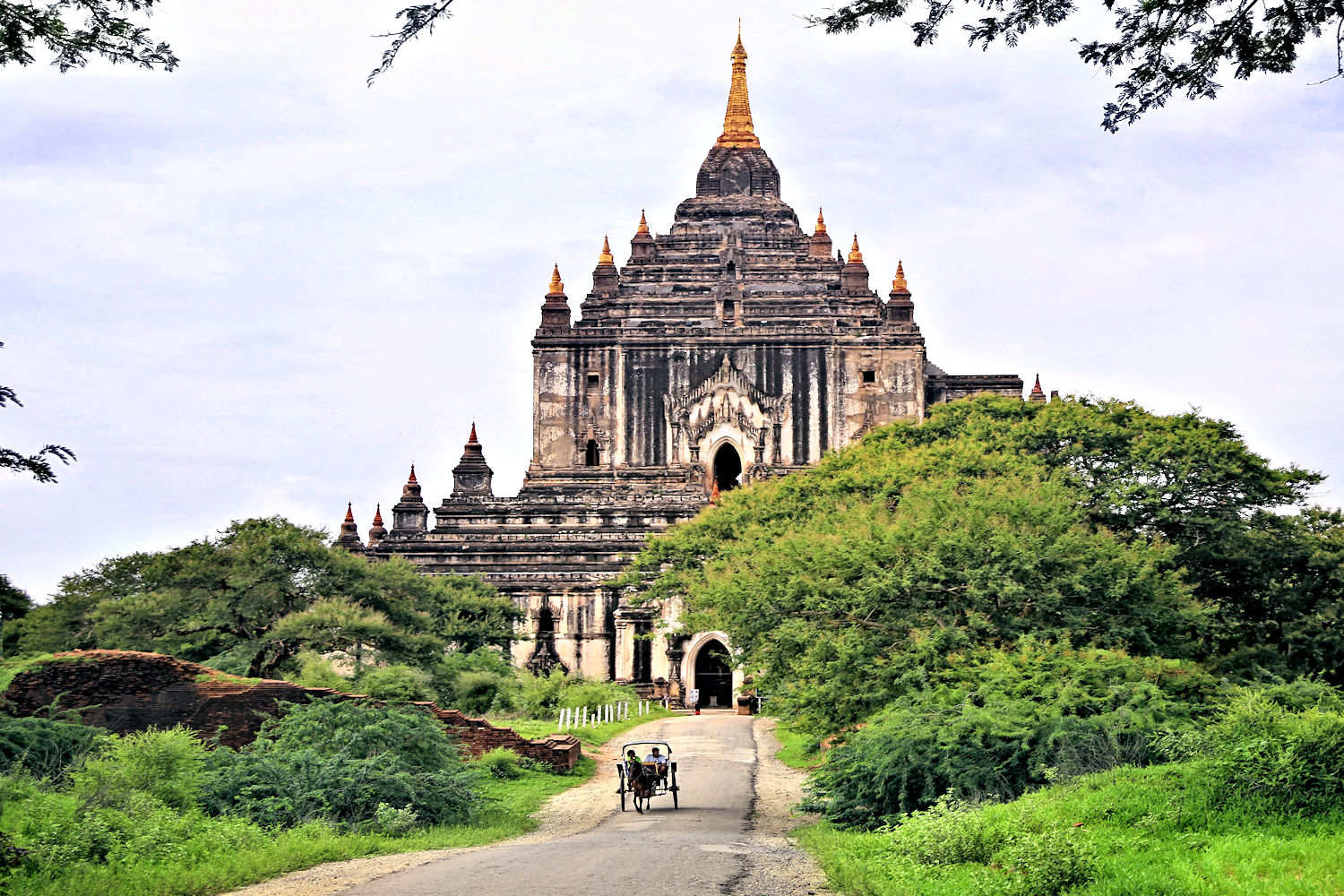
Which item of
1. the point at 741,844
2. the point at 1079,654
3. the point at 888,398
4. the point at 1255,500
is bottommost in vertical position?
the point at 741,844

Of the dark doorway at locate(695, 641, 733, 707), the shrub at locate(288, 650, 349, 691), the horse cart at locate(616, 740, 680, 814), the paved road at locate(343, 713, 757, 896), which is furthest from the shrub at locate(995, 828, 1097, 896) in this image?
the dark doorway at locate(695, 641, 733, 707)

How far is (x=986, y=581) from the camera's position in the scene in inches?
877

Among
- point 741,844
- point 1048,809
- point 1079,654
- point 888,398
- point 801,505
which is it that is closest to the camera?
point 1048,809

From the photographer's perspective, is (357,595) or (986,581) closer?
(986,581)

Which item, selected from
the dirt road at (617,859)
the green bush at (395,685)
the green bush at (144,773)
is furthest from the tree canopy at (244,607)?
the green bush at (144,773)

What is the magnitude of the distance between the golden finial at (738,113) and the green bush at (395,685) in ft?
129

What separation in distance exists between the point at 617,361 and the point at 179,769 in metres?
39.8

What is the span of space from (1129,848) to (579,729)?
22.2m

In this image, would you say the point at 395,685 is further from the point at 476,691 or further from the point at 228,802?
the point at 476,691

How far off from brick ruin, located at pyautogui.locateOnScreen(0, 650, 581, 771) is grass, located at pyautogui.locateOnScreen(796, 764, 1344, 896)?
979 cm

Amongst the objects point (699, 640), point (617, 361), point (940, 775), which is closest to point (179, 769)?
point (940, 775)

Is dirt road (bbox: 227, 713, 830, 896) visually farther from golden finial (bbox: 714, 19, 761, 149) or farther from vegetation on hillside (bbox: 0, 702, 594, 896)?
golden finial (bbox: 714, 19, 761, 149)

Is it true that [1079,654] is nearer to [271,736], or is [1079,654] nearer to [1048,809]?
[1048,809]

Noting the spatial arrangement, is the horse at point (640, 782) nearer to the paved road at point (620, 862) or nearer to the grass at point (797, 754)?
the paved road at point (620, 862)
